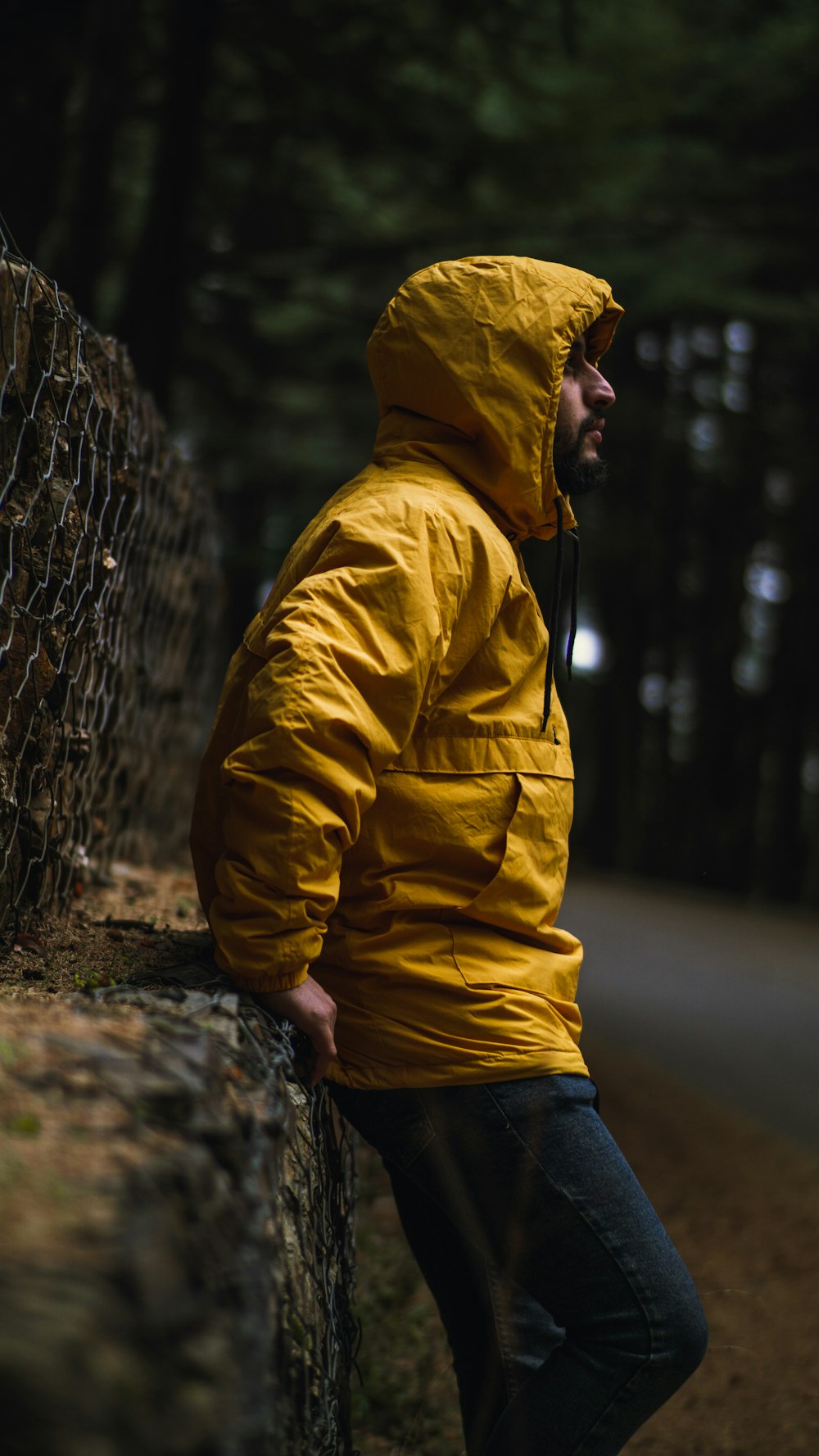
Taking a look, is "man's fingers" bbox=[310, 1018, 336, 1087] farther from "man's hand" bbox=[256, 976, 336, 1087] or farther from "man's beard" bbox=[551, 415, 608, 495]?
"man's beard" bbox=[551, 415, 608, 495]

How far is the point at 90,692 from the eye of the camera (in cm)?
347

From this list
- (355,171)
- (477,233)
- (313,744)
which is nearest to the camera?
(313,744)

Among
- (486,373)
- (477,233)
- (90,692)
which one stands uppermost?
(477,233)

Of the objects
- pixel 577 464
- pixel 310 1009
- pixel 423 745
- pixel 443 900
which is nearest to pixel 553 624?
pixel 577 464

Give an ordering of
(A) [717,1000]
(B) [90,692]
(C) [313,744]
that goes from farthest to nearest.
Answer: (A) [717,1000] < (B) [90,692] < (C) [313,744]

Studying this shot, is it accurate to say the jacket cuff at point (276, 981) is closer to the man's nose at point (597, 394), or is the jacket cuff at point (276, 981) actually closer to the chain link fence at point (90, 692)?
the chain link fence at point (90, 692)

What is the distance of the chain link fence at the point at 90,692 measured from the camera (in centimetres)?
204

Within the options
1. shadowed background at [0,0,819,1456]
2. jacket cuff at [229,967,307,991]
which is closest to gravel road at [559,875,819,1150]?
shadowed background at [0,0,819,1456]

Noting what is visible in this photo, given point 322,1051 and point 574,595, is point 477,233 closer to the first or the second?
point 574,595

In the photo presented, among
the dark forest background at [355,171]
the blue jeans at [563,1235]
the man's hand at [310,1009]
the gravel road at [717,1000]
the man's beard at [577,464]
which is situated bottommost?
the gravel road at [717,1000]

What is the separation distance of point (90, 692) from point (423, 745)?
1.48m

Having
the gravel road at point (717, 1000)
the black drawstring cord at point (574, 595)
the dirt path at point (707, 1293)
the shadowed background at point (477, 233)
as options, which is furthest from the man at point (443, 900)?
the gravel road at point (717, 1000)

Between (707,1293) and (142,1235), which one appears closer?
(142,1235)

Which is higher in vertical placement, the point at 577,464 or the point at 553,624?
the point at 577,464
